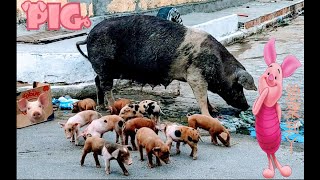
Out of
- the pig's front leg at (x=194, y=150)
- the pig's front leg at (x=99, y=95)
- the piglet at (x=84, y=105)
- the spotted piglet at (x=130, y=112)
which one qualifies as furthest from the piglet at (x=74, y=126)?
the pig's front leg at (x=99, y=95)

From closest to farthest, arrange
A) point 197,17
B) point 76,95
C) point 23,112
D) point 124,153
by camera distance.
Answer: point 124,153 < point 23,112 < point 76,95 < point 197,17

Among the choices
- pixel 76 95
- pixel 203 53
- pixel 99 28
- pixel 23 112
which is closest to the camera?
pixel 23 112

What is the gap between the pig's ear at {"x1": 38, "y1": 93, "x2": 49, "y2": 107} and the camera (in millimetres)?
6290

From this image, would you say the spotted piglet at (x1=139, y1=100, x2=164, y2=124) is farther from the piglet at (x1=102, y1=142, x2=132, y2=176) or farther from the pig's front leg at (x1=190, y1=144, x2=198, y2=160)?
the piglet at (x1=102, y1=142, x2=132, y2=176)

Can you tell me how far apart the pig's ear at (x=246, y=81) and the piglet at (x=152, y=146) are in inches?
79.8

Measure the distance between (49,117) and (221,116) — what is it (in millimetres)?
2031

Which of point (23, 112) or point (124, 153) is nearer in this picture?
point (124, 153)

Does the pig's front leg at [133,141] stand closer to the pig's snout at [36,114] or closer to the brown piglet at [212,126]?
the brown piglet at [212,126]

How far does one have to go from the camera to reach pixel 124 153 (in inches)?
183

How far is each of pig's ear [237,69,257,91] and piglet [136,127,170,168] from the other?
203 centimetres

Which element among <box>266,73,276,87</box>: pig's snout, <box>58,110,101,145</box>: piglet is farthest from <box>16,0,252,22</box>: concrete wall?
<box>266,73,276,87</box>: pig's snout

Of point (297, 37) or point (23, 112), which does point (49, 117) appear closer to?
point (23, 112)

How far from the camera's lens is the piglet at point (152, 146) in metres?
4.82
